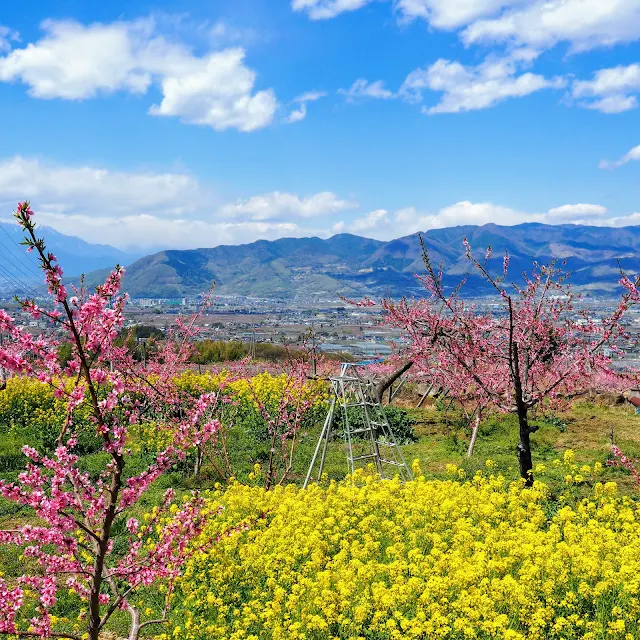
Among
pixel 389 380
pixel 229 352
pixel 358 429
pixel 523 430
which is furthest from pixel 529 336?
pixel 229 352

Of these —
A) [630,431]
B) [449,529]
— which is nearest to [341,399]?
[449,529]

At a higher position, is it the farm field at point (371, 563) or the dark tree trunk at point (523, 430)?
the dark tree trunk at point (523, 430)

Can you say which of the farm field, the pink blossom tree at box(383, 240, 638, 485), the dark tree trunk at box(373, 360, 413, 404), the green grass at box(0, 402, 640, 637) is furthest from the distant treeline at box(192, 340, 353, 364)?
the pink blossom tree at box(383, 240, 638, 485)

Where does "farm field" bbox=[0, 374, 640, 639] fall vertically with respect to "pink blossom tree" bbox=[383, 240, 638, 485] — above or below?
below

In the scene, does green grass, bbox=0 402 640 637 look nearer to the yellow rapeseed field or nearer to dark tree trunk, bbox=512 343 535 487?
dark tree trunk, bbox=512 343 535 487

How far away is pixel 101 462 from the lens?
1312 cm

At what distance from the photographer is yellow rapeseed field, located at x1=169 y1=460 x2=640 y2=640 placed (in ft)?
18.2

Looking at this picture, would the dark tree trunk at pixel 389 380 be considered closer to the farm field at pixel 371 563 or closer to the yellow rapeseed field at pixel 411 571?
the farm field at pixel 371 563

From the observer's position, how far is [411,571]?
656 cm

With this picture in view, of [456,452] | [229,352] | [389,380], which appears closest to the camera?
[456,452]

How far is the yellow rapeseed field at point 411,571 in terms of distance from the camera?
5.56m

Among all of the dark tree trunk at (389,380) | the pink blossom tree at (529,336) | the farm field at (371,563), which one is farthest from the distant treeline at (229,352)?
the pink blossom tree at (529,336)

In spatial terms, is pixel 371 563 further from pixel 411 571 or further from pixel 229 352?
pixel 229 352

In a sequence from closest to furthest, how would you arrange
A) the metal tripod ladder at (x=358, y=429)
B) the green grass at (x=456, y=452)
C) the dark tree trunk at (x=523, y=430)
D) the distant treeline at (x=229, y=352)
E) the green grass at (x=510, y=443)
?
the dark tree trunk at (x=523, y=430) → the green grass at (x=456, y=452) → the metal tripod ladder at (x=358, y=429) → the green grass at (x=510, y=443) → the distant treeline at (x=229, y=352)
